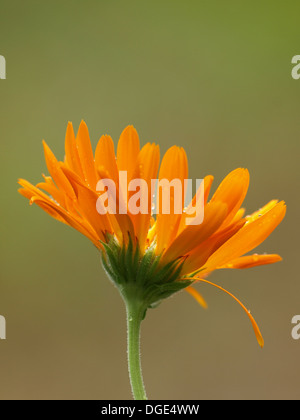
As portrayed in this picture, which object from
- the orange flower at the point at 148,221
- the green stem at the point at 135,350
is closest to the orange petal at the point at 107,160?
the orange flower at the point at 148,221

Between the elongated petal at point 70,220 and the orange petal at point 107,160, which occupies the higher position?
the orange petal at point 107,160

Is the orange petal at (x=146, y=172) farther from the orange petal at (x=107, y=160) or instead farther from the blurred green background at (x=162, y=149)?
the blurred green background at (x=162, y=149)

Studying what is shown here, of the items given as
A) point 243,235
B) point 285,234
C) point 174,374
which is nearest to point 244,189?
point 243,235

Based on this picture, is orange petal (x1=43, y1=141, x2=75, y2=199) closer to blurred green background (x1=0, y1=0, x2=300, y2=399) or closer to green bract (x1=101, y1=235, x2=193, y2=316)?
green bract (x1=101, y1=235, x2=193, y2=316)

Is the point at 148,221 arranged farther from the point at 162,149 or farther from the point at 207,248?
the point at 162,149

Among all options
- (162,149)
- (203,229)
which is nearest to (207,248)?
(203,229)

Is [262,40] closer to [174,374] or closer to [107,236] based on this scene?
[174,374]

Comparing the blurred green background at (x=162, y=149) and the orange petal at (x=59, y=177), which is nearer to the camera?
the orange petal at (x=59, y=177)
